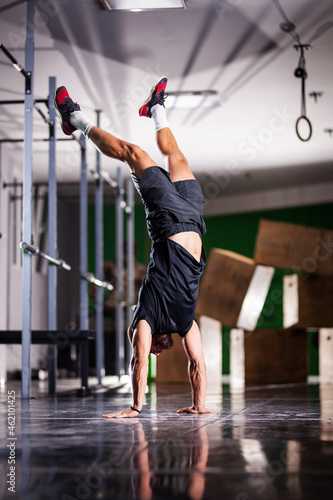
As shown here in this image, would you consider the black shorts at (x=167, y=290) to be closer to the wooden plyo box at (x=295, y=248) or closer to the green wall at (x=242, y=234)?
the wooden plyo box at (x=295, y=248)

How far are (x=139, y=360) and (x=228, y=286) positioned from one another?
4.99 metres

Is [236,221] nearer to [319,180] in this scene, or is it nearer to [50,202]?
A: [319,180]

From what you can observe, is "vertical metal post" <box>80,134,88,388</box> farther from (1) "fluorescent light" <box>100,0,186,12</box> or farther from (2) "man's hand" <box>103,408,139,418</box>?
(2) "man's hand" <box>103,408,139,418</box>

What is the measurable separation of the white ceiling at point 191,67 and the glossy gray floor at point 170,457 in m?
3.15

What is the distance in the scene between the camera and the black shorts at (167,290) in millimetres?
3369

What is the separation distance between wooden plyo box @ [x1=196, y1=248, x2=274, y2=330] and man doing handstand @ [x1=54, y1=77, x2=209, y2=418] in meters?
4.57

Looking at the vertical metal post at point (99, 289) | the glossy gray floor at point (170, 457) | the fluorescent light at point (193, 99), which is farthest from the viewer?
the vertical metal post at point (99, 289)

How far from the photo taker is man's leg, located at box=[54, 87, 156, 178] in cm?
339

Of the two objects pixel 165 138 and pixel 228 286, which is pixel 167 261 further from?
pixel 228 286

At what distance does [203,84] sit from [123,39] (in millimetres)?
1259

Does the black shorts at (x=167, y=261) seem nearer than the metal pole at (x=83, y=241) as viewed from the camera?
Yes

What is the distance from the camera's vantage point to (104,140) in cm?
354

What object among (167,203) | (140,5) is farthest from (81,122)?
(140,5)

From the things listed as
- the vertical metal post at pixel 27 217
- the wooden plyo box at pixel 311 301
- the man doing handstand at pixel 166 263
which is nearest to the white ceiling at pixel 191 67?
the vertical metal post at pixel 27 217
